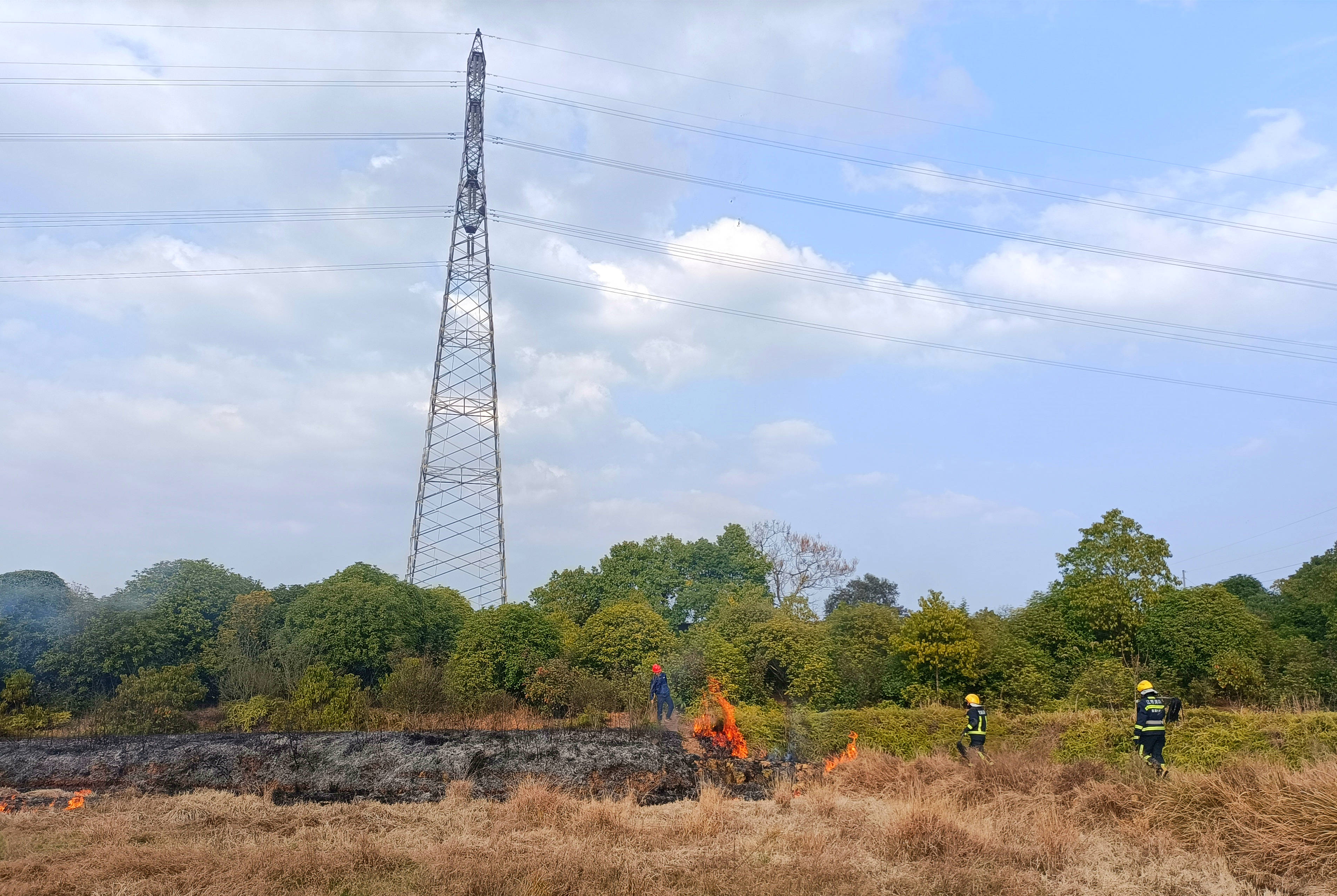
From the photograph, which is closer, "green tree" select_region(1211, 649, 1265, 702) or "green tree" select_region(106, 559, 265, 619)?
"green tree" select_region(1211, 649, 1265, 702)

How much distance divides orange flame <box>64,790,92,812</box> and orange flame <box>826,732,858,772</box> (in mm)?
14104

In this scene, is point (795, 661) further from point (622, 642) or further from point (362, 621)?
point (362, 621)

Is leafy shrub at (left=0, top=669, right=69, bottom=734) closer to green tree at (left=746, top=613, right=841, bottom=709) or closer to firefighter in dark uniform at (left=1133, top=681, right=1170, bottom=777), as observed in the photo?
green tree at (left=746, top=613, right=841, bottom=709)

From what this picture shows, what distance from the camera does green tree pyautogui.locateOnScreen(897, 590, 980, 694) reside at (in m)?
25.7

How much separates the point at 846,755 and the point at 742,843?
10913 millimetres

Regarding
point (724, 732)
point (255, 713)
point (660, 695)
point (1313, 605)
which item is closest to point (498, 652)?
point (660, 695)

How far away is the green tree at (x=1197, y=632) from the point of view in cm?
2431

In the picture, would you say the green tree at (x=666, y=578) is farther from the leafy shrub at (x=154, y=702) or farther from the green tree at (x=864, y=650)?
the leafy shrub at (x=154, y=702)

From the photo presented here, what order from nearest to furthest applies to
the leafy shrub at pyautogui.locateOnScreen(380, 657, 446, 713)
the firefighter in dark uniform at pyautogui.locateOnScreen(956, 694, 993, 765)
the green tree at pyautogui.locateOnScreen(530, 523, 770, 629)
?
the firefighter in dark uniform at pyautogui.locateOnScreen(956, 694, 993, 765) → the leafy shrub at pyautogui.locateOnScreen(380, 657, 446, 713) → the green tree at pyautogui.locateOnScreen(530, 523, 770, 629)

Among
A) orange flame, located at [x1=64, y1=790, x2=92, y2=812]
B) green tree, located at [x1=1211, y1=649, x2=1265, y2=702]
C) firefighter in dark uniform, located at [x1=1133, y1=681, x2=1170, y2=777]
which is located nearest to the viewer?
firefighter in dark uniform, located at [x1=1133, y1=681, x2=1170, y2=777]

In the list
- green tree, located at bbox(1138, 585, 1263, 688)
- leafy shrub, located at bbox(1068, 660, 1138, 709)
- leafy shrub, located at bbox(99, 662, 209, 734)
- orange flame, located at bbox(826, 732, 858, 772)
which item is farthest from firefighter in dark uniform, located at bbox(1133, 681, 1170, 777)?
leafy shrub, located at bbox(99, 662, 209, 734)

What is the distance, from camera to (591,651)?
95.8 feet

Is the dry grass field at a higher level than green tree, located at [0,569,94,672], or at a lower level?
lower

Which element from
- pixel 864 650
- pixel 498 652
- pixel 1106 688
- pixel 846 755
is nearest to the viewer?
pixel 846 755
